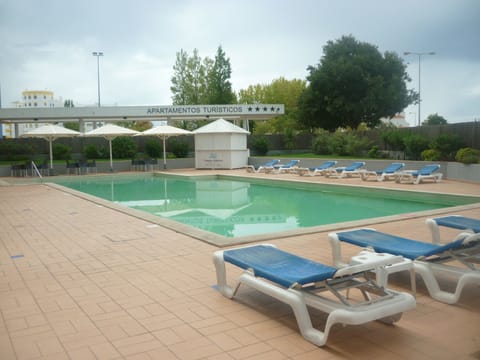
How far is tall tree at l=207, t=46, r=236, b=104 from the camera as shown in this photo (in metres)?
46.7

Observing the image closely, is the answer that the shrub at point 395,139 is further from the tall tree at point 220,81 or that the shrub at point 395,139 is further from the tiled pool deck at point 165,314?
the tall tree at point 220,81

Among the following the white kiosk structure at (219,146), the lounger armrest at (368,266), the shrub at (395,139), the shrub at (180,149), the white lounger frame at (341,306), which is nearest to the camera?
the white lounger frame at (341,306)

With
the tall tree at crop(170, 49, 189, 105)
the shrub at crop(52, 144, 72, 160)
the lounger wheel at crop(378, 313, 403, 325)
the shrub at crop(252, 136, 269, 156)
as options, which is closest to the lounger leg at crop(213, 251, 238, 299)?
the lounger wheel at crop(378, 313, 403, 325)

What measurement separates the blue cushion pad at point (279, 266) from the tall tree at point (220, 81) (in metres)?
43.0

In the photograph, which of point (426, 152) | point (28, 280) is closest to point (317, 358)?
point (28, 280)

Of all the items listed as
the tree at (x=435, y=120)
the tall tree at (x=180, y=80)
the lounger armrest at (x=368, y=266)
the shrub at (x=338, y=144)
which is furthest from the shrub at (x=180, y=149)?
the tree at (x=435, y=120)

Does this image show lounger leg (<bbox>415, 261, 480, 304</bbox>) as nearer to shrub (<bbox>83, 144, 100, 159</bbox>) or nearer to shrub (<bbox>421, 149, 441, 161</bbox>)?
shrub (<bbox>421, 149, 441, 161</bbox>)

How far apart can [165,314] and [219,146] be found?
20.8 m

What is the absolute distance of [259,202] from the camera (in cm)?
1334

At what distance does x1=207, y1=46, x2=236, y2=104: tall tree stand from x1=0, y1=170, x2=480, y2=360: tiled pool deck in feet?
134

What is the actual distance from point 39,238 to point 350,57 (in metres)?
31.1

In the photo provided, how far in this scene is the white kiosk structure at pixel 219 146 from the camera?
24.3 metres

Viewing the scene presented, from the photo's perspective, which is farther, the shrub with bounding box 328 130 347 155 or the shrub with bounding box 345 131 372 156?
the shrub with bounding box 328 130 347 155

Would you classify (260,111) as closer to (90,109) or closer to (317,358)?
(90,109)
